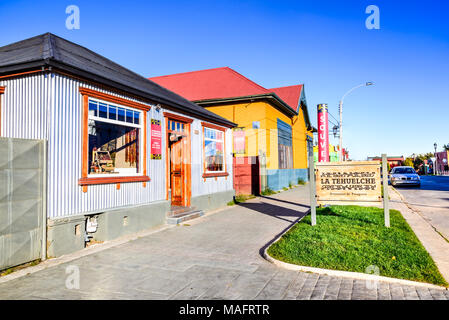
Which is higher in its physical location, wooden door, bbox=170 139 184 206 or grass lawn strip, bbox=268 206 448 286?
wooden door, bbox=170 139 184 206

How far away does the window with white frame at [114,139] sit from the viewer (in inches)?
289

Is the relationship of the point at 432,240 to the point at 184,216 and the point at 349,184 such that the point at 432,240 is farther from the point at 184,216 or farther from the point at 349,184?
the point at 184,216

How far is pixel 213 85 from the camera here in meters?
20.7

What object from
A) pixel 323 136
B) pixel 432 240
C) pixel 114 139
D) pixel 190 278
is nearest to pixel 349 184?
pixel 432 240

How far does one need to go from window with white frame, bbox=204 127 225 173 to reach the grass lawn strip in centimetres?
510

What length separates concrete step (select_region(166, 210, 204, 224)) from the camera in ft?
30.1

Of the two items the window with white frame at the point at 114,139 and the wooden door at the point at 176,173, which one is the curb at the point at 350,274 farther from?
the wooden door at the point at 176,173

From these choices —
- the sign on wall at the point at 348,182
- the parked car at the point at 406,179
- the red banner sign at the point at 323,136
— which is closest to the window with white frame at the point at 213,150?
the red banner sign at the point at 323,136

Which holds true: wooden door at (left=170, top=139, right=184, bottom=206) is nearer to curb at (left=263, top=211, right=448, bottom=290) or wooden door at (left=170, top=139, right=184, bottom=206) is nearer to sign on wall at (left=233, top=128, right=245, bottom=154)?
curb at (left=263, top=211, right=448, bottom=290)

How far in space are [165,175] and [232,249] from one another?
149 inches

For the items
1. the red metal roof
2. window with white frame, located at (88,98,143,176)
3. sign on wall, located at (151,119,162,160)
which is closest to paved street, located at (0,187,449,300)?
window with white frame, located at (88,98,143,176)

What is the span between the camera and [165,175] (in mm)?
9430
